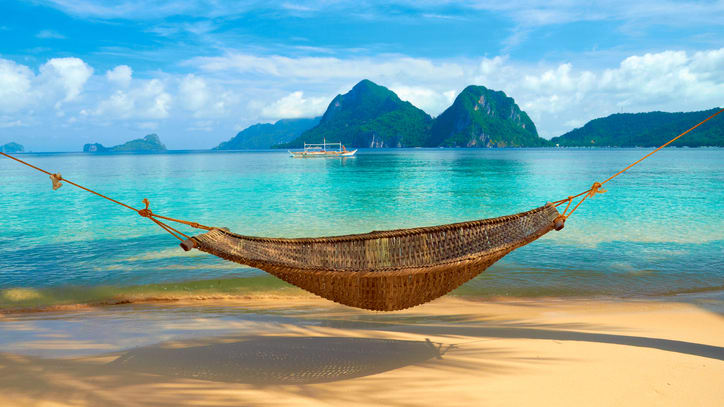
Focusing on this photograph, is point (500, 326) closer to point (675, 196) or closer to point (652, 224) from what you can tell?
point (652, 224)

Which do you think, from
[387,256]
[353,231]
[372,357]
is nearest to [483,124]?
[353,231]

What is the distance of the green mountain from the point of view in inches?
4503

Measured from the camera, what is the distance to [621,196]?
14.4 meters

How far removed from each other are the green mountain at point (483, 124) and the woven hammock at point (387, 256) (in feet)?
376

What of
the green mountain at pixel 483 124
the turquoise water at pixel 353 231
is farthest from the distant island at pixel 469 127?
the turquoise water at pixel 353 231

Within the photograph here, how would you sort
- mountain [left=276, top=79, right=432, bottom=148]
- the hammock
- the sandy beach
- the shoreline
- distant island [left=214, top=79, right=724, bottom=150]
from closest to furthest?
the sandy beach
the hammock
the shoreline
distant island [left=214, top=79, right=724, bottom=150]
mountain [left=276, top=79, right=432, bottom=148]

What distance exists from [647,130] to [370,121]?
248 feet

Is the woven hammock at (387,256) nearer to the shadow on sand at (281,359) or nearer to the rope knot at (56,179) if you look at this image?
the shadow on sand at (281,359)

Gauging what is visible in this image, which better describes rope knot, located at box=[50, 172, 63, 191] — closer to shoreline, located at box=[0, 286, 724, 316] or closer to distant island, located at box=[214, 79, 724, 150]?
shoreline, located at box=[0, 286, 724, 316]

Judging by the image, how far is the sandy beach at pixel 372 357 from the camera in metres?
2.19

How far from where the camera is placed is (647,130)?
85875mm

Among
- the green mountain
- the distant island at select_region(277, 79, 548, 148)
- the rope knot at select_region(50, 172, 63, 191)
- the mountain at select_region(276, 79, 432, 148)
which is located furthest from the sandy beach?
the mountain at select_region(276, 79, 432, 148)

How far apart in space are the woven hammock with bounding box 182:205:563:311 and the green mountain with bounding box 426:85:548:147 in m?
115

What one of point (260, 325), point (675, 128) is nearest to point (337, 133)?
point (675, 128)
